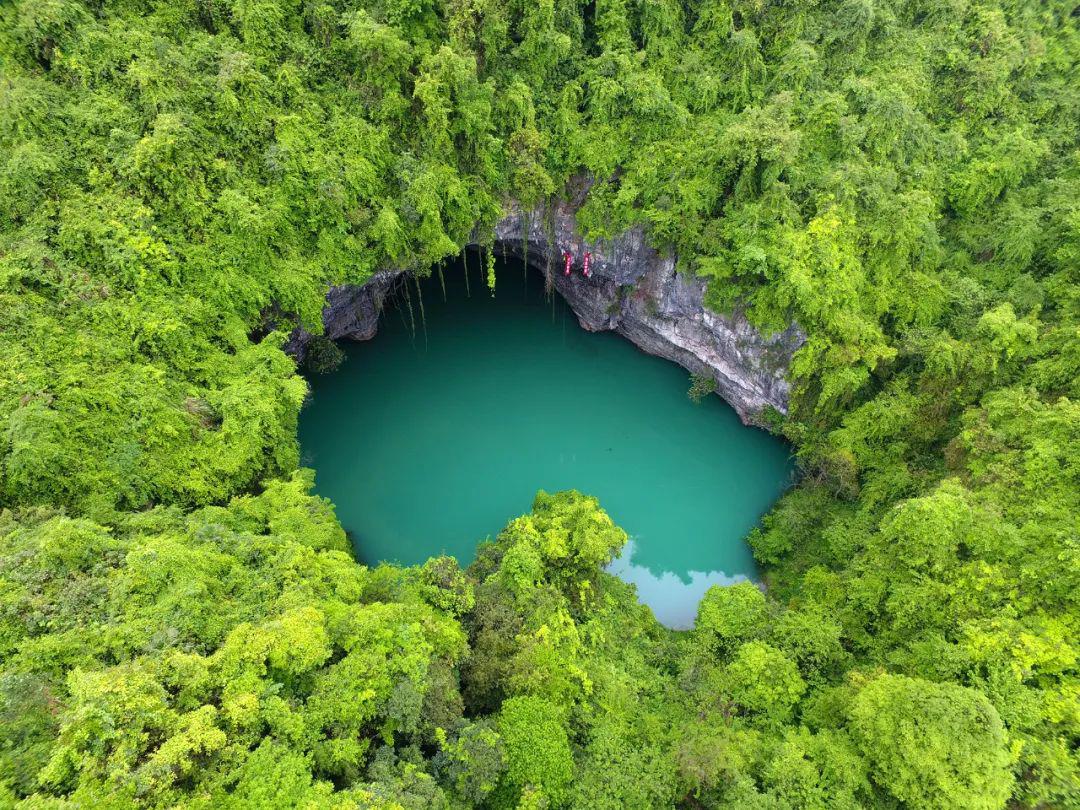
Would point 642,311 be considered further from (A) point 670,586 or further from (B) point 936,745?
(B) point 936,745

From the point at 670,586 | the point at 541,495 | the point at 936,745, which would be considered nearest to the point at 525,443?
the point at 541,495

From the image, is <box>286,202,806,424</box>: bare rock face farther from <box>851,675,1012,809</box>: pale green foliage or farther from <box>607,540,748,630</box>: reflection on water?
<box>851,675,1012,809</box>: pale green foliage

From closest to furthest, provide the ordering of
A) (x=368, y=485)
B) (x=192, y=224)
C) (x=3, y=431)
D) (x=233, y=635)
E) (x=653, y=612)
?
(x=233, y=635), (x=3, y=431), (x=192, y=224), (x=653, y=612), (x=368, y=485)

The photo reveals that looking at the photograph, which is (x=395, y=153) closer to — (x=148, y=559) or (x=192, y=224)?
(x=192, y=224)

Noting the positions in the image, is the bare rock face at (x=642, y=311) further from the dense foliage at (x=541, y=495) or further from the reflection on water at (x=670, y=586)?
the reflection on water at (x=670, y=586)

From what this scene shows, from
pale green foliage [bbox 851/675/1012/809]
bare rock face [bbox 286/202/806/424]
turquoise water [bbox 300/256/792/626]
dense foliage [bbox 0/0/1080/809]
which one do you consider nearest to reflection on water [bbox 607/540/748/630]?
turquoise water [bbox 300/256/792/626]

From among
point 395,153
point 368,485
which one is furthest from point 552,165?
point 368,485

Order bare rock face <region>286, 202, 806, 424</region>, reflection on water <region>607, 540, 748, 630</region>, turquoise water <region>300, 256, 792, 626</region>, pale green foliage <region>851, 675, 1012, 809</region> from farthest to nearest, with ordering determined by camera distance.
→ bare rock face <region>286, 202, 806, 424</region> < turquoise water <region>300, 256, 792, 626</region> < reflection on water <region>607, 540, 748, 630</region> < pale green foliage <region>851, 675, 1012, 809</region>
